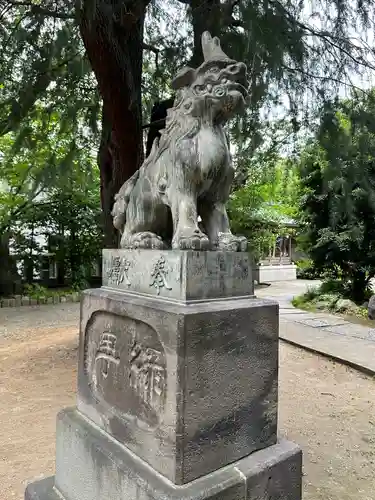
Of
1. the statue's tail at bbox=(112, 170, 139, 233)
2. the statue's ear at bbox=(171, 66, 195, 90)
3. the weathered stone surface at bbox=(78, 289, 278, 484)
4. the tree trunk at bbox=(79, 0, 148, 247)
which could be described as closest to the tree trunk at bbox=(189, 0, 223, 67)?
the tree trunk at bbox=(79, 0, 148, 247)

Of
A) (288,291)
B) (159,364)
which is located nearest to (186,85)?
(159,364)

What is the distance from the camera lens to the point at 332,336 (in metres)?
5.08

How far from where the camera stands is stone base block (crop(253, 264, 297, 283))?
13.0 m

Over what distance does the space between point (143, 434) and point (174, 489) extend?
22 cm

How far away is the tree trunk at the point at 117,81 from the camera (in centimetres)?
270

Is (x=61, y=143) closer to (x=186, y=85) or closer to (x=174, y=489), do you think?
(x=186, y=85)

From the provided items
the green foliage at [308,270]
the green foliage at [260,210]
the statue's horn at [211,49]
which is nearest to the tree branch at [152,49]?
the statue's horn at [211,49]

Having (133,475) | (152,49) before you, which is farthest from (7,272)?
(133,475)

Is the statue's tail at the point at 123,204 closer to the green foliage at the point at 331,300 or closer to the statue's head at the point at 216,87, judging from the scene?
the statue's head at the point at 216,87

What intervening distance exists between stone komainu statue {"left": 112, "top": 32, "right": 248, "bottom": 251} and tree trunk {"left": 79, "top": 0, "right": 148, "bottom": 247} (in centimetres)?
126

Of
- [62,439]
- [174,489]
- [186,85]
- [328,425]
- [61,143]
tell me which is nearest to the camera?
[174,489]

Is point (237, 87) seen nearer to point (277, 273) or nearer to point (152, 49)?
point (152, 49)

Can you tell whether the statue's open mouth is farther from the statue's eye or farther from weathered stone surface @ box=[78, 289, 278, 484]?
weathered stone surface @ box=[78, 289, 278, 484]

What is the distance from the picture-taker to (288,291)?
10094 millimetres
